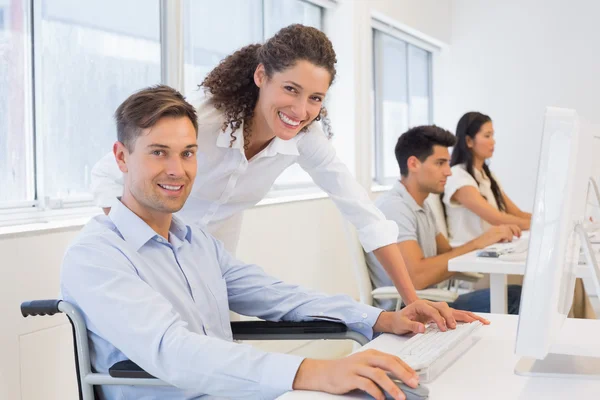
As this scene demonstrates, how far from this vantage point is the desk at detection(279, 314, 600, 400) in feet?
3.55

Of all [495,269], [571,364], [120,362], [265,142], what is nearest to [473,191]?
[495,269]

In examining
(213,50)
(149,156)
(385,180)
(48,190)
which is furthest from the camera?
(385,180)

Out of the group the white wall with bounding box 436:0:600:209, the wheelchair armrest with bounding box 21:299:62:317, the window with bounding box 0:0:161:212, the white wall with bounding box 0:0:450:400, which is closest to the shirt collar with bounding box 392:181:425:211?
the white wall with bounding box 0:0:450:400

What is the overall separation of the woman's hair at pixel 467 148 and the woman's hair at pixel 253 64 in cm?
212

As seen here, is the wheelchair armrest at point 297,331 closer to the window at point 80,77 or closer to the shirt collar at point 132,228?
the shirt collar at point 132,228

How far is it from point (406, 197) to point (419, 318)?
4.80 feet

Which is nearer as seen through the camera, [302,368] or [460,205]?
[302,368]

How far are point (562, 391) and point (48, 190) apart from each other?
1.84m

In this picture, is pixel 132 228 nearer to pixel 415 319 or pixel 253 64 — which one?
pixel 415 319

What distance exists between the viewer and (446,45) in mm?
6195

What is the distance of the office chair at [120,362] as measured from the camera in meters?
1.24

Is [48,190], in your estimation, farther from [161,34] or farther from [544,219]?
[544,219]

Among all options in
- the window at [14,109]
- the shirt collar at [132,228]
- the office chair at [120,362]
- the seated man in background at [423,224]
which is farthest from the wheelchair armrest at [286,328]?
the seated man in background at [423,224]

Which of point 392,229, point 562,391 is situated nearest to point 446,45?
point 392,229
